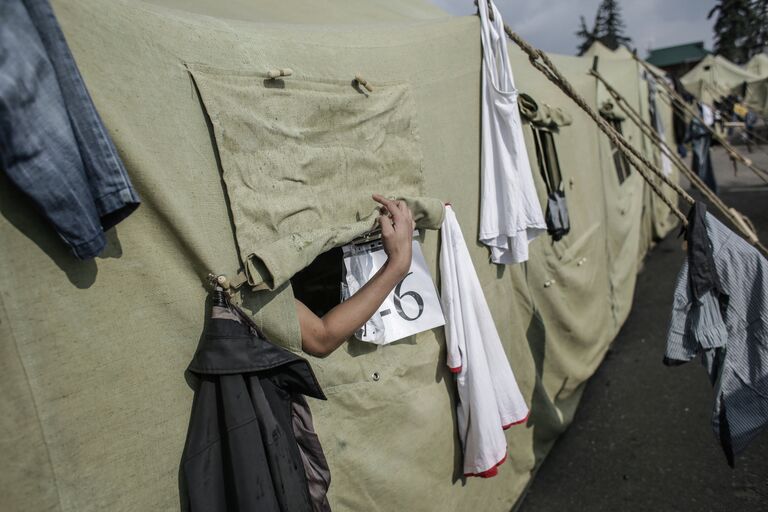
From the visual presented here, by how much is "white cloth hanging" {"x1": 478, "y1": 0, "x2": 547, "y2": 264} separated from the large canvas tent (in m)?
0.06

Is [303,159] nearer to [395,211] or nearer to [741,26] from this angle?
[395,211]

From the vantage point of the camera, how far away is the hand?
1576mm

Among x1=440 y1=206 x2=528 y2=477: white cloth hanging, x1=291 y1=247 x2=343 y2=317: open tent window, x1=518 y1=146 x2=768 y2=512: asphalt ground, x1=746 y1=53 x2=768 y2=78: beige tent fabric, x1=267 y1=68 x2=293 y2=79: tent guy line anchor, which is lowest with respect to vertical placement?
x1=518 y1=146 x2=768 y2=512: asphalt ground

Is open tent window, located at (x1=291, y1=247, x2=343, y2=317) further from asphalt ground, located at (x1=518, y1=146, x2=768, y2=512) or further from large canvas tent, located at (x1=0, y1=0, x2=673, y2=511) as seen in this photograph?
asphalt ground, located at (x1=518, y1=146, x2=768, y2=512)

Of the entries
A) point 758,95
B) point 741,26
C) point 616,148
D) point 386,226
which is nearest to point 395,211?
point 386,226

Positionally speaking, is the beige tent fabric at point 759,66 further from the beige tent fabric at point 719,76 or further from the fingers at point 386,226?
the fingers at point 386,226

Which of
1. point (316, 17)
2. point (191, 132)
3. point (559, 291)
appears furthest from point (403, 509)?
point (316, 17)

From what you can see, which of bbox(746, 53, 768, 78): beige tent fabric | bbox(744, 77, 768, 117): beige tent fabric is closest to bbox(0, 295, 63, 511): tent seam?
bbox(744, 77, 768, 117): beige tent fabric

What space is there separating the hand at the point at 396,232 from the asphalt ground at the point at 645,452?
2.05 metres

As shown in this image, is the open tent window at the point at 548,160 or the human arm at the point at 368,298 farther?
the open tent window at the point at 548,160

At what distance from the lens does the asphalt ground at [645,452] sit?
2662 millimetres

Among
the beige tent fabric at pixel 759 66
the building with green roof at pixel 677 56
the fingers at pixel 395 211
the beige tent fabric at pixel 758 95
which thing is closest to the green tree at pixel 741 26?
the building with green roof at pixel 677 56

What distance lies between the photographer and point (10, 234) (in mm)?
915

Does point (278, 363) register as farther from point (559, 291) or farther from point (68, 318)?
point (559, 291)
